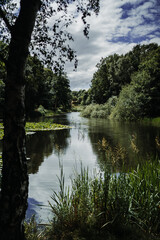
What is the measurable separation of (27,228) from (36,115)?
125 ft

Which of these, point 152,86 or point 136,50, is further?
point 136,50

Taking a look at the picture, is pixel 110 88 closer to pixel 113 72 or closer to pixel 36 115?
pixel 113 72

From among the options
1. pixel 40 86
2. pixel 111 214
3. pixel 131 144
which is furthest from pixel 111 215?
pixel 40 86

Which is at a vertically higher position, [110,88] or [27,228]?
[110,88]

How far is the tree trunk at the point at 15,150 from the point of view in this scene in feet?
7.14

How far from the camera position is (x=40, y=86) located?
43781 millimetres

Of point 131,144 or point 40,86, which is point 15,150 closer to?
point 131,144

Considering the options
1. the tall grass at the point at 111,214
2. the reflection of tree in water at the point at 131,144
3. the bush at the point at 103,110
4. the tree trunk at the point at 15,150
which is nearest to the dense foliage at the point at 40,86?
the tree trunk at the point at 15,150

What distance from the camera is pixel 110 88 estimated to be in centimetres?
4544

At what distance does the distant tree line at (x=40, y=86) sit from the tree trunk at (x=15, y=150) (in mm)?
1795

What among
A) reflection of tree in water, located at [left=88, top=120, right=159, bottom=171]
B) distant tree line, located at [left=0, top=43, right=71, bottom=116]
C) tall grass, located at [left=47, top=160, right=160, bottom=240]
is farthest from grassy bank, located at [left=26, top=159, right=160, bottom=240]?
distant tree line, located at [left=0, top=43, right=71, bottom=116]

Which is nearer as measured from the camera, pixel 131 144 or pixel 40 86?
pixel 131 144

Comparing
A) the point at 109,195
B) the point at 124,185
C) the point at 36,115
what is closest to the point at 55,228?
the point at 109,195

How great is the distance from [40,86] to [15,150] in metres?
43.2
